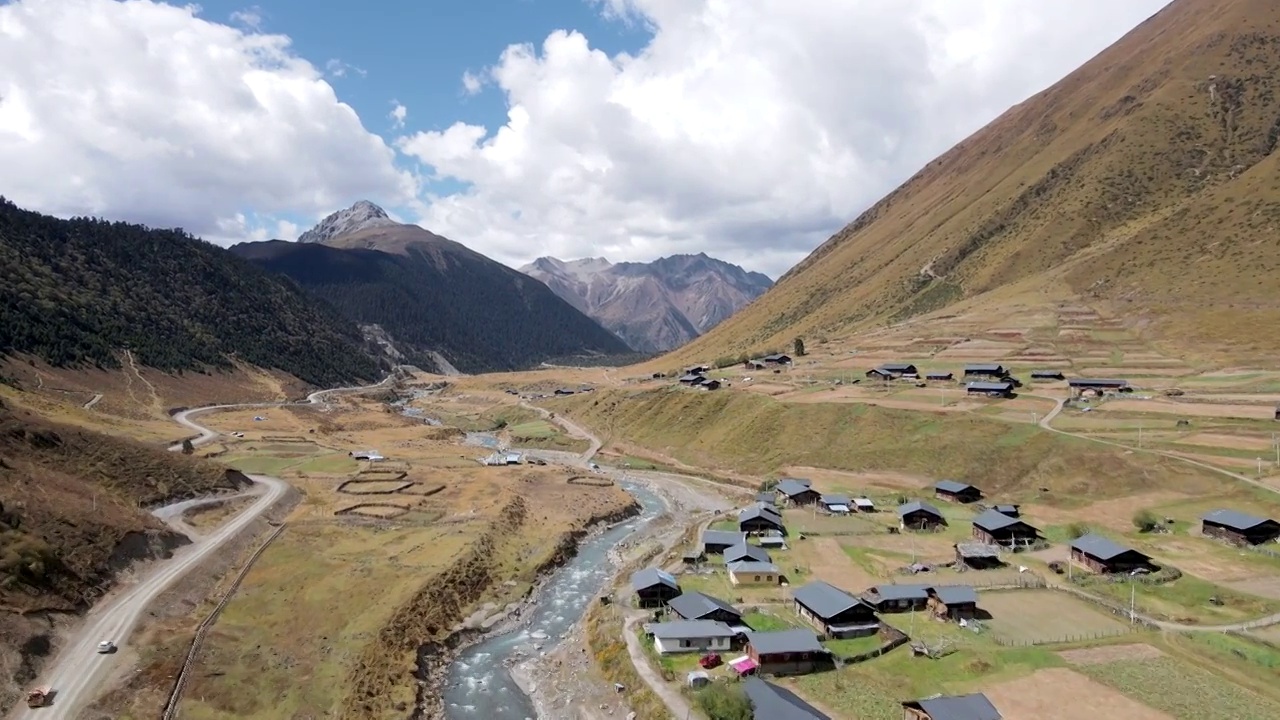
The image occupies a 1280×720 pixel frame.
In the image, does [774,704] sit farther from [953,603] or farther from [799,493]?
[799,493]

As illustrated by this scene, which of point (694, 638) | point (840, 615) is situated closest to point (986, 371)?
point (840, 615)

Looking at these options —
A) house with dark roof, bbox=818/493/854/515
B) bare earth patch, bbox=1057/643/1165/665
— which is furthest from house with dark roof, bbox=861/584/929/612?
house with dark roof, bbox=818/493/854/515

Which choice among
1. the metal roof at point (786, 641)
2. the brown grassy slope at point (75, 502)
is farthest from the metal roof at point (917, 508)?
the brown grassy slope at point (75, 502)

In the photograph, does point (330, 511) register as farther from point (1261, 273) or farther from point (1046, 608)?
point (1261, 273)

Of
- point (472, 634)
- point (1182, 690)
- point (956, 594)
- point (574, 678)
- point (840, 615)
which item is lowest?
point (574, 678)

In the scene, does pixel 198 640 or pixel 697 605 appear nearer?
pixel 198 640

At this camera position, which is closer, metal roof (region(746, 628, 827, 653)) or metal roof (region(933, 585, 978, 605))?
metal roof (region(746, 628, 827, 653))

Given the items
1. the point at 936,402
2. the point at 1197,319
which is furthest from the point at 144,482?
the point at 1197,319

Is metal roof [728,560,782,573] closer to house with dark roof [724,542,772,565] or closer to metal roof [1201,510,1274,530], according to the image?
house with dark roof [724,542,772,565]
